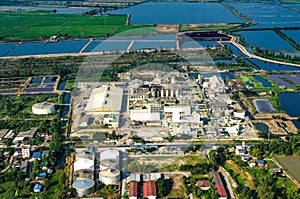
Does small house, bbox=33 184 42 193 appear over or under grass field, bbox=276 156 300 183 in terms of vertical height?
under

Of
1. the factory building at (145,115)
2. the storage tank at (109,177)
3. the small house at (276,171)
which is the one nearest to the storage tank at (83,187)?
the storage tank at (109,177)

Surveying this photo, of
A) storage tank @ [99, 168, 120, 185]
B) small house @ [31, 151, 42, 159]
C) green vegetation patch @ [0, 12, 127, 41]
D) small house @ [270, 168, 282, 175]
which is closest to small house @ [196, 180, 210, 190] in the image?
small house @ [270, 168, 282, 175]

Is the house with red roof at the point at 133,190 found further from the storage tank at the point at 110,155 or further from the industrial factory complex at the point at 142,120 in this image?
the storage tank at the point at 110,155

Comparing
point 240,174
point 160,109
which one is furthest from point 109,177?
point 160,109

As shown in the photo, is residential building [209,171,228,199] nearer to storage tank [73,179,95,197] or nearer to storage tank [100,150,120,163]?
storage tank [100,150,120,163]

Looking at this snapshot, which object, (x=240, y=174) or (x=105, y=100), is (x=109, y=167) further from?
(x=105, y=100)

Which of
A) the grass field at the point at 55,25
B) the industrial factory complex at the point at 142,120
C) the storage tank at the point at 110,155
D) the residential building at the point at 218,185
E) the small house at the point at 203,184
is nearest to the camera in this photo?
the residential building at the point at 218,185

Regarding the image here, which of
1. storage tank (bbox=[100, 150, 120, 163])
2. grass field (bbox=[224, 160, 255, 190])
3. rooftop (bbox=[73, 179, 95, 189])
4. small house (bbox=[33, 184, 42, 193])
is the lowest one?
small house (bbox=[33, 184, 42, 193])
